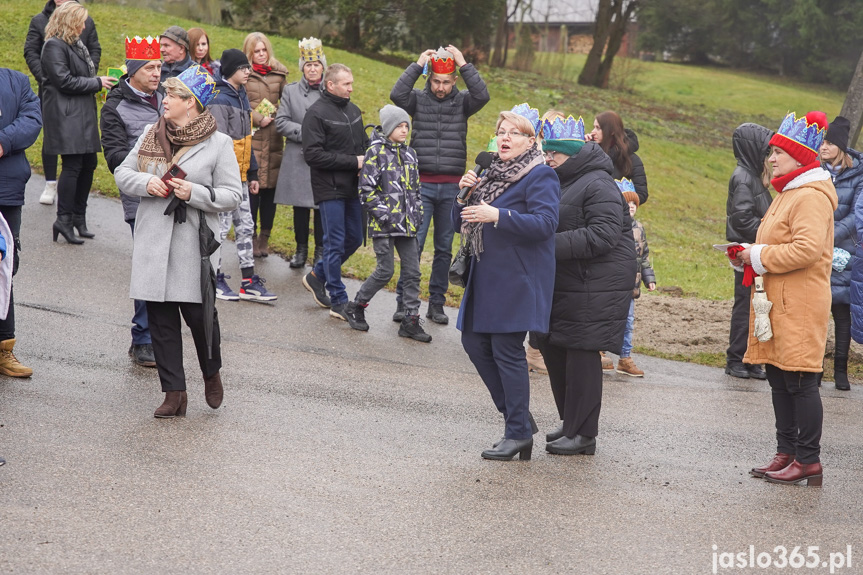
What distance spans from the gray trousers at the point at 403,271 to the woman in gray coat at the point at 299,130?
0.96 m

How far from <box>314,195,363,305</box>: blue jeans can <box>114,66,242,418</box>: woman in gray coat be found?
8.98 feet

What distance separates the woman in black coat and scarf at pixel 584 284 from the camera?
6285mm

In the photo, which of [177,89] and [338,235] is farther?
[338,235]

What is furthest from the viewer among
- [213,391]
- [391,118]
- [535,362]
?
[535,362]

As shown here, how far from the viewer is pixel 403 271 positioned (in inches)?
355

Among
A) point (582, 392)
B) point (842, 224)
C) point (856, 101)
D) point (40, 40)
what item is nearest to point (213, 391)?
point (582, 392)

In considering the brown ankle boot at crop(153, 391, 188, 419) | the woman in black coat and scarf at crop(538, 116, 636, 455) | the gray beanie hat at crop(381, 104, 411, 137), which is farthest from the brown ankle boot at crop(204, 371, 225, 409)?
the gray beanie hat at crop(381, 104, 411, 137)

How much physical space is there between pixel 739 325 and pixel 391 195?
338 centimetres

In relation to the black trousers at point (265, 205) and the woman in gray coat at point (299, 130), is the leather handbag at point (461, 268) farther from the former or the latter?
the black trousers at point (265, 205)

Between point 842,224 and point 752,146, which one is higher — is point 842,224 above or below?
below

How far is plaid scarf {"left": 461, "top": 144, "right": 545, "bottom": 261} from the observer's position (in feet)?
19.7

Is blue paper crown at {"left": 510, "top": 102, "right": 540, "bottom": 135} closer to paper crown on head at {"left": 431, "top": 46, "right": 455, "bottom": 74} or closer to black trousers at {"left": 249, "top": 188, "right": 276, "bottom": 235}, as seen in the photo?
paper crown on head at {"left": 431, "top": 46, "right": 455, "bottom": 74}

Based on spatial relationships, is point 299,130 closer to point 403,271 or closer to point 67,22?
point 403,271

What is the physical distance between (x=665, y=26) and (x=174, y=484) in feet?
155
